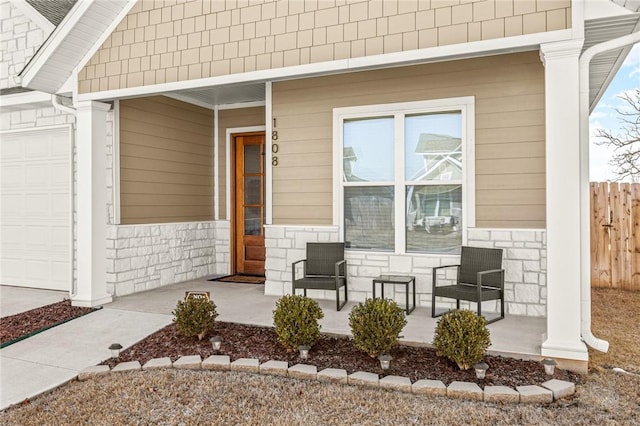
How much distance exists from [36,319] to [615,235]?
7990 millimetres

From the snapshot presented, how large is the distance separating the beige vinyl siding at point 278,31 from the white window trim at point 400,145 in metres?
1.36

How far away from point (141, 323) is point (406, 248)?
10.00 feet

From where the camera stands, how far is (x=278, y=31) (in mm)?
4262

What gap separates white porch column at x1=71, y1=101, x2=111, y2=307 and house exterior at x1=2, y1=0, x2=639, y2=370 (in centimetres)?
2

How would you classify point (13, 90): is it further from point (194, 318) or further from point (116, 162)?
point (194, 318)

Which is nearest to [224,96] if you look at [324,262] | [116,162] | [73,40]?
[116,162]

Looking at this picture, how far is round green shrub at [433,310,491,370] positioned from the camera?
3.17 meters

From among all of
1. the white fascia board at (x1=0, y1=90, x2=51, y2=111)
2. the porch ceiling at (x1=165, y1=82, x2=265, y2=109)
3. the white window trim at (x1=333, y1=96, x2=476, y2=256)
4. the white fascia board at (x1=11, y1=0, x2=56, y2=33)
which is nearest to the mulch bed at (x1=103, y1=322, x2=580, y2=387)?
the white window trim at (x1=333, y1=96, x2=476, y2=256)

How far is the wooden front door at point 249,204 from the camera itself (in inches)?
290

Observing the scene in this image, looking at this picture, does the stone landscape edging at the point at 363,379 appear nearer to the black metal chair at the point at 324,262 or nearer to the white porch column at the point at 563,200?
the white porch column at the point at 563,200

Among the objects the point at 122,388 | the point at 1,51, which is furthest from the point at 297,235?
the point at 1,51

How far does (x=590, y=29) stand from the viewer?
3588mm

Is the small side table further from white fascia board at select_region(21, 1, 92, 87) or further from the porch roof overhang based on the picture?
white fascia board at select_region(21, 1, 92, 87)

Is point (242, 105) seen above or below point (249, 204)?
above
